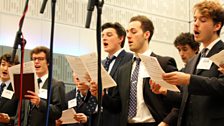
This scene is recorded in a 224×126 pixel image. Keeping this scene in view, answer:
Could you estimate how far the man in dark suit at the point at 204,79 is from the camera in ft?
7.20

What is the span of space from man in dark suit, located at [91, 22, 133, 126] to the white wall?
1690 mm

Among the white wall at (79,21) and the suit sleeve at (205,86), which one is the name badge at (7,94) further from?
the suit sleeve at (205,86)

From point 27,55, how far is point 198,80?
10.6 ft

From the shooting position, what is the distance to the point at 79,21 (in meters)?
5.57

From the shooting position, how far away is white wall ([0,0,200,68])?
5070 mm

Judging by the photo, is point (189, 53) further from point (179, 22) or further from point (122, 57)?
point (179, 22)

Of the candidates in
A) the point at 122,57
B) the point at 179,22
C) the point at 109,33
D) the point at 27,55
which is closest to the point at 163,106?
the point at 122,57

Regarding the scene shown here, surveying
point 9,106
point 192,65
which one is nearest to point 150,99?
point 192,65

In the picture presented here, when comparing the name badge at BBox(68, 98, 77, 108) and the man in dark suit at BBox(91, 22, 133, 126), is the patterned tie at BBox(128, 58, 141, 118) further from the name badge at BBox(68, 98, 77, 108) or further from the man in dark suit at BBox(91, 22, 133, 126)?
the name badge at BBox(68, 98, 77, 108)

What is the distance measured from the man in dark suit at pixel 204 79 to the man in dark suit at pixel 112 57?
2.14 ft

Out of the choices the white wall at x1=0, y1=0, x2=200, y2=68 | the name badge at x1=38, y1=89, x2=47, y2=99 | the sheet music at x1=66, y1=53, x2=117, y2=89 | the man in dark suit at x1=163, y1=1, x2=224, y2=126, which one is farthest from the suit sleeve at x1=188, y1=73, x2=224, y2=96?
the white wall at x1=0, y1=0, x2=200, y2=68

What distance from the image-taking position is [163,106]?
9.32ft

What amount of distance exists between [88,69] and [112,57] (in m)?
0.98

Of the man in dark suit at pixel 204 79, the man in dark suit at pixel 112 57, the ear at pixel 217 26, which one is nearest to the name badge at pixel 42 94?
the man in dark suit at pixel 112 57
